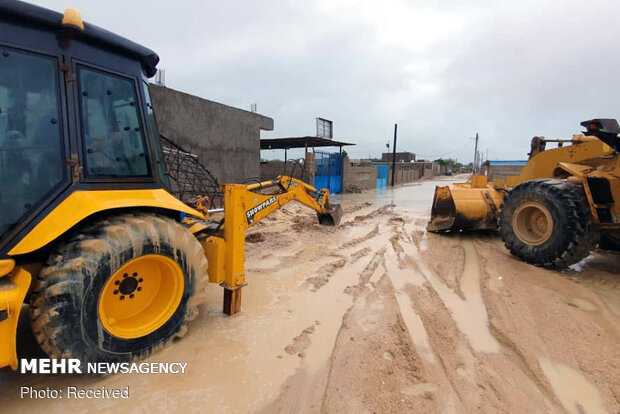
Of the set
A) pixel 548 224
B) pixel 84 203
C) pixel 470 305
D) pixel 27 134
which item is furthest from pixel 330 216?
pixel 27 134

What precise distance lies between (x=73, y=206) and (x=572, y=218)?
531 centimetres

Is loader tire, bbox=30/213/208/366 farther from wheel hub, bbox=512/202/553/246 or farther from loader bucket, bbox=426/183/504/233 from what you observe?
loader bucket, bbox=426/183/504/233

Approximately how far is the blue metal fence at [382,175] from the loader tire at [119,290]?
77.5 feet

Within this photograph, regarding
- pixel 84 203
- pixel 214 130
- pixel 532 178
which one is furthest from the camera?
pixel 214 130

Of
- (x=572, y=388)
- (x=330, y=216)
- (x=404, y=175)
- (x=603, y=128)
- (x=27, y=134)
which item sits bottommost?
(x=572, y=388)

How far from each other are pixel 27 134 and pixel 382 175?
25.8 meters

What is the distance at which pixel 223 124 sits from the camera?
10109mm

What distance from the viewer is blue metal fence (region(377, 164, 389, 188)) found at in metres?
25.8

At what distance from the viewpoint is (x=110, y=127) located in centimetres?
247

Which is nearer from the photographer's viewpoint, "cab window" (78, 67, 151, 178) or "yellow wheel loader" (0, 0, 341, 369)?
"yellow wheel loader" (0, 0, 341, 369)

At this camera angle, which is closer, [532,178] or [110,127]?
[110,127]

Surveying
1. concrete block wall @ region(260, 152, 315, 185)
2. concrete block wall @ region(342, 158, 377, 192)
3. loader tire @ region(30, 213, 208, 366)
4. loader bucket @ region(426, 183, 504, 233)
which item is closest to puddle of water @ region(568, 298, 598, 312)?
loader bucket @ region(426, 183, 504, 233)

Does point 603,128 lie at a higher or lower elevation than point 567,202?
higher

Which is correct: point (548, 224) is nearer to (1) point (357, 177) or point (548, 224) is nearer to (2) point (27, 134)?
(2) point (27, 134)
